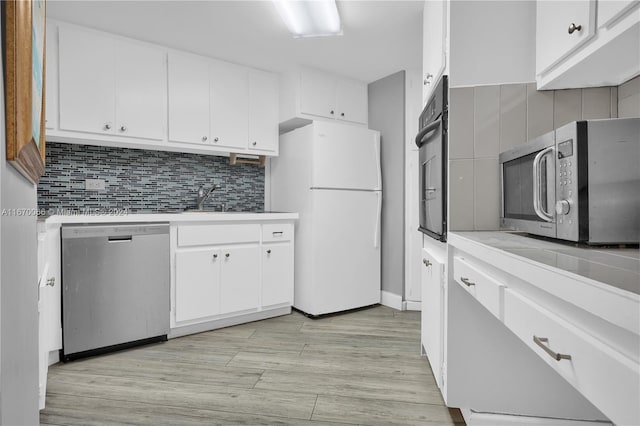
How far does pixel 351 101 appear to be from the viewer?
12.2 feet

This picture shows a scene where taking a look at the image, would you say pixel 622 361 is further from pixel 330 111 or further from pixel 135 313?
pixel 330 111

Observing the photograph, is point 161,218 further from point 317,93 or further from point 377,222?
point 377,222

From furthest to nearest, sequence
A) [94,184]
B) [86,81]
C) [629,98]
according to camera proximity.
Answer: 1. [94,184]
2. [86,81]
3. [629,98]

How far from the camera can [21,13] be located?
1.96 feet

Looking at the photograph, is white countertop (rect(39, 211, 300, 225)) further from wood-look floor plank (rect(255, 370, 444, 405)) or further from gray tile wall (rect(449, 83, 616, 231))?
gray tile wall (rect(449, 83, 616, 231))

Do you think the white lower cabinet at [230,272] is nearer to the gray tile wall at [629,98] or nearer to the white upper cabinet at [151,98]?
the white upper cabinet at [151,98]

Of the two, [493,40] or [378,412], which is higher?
[493,40]

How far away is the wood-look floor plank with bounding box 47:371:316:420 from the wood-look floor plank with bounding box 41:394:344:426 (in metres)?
0.04

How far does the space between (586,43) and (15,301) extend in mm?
1631

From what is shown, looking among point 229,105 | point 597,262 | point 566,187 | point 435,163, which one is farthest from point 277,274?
point 597,262

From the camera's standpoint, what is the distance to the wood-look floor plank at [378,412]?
66.5 inches

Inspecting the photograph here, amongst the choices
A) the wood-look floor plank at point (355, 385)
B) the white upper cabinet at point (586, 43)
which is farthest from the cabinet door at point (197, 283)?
the white upper cabinet at point (586, 43)

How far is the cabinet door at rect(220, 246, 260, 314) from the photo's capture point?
9.76 feet

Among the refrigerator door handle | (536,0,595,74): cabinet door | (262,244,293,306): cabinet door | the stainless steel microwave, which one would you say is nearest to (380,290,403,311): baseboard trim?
the refrigerator door handle
